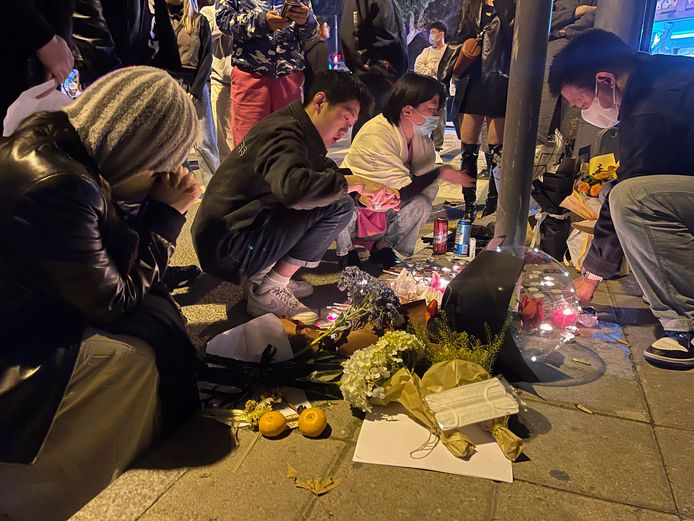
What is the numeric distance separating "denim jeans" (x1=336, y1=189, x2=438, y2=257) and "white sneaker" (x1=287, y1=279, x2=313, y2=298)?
568mm

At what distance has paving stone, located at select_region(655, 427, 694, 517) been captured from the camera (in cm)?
174

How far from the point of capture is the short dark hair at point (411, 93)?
3.71 m

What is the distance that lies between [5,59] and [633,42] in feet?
17.2

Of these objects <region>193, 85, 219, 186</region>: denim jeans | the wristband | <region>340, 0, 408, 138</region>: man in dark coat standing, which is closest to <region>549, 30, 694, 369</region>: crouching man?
the wristband

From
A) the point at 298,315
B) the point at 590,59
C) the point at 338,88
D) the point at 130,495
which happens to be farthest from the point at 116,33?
the point at 590,59

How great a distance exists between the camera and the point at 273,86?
439 cm

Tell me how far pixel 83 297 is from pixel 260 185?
1.33 metres

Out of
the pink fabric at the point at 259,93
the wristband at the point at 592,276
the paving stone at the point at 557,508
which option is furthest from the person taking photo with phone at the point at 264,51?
the paving stone at the point at 557,508

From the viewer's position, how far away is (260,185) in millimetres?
2855

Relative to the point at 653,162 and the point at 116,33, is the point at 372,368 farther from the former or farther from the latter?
the point at 116,33

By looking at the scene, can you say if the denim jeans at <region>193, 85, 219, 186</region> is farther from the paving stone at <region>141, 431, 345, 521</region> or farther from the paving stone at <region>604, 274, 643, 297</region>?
the paving stone at <region>141, 431, 345, 521</region>

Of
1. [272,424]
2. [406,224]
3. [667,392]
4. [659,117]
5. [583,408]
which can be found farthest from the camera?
[406,224]

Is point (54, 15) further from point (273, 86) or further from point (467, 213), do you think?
point (467, 213)

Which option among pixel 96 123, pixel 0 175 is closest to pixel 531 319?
pixel 96 123
